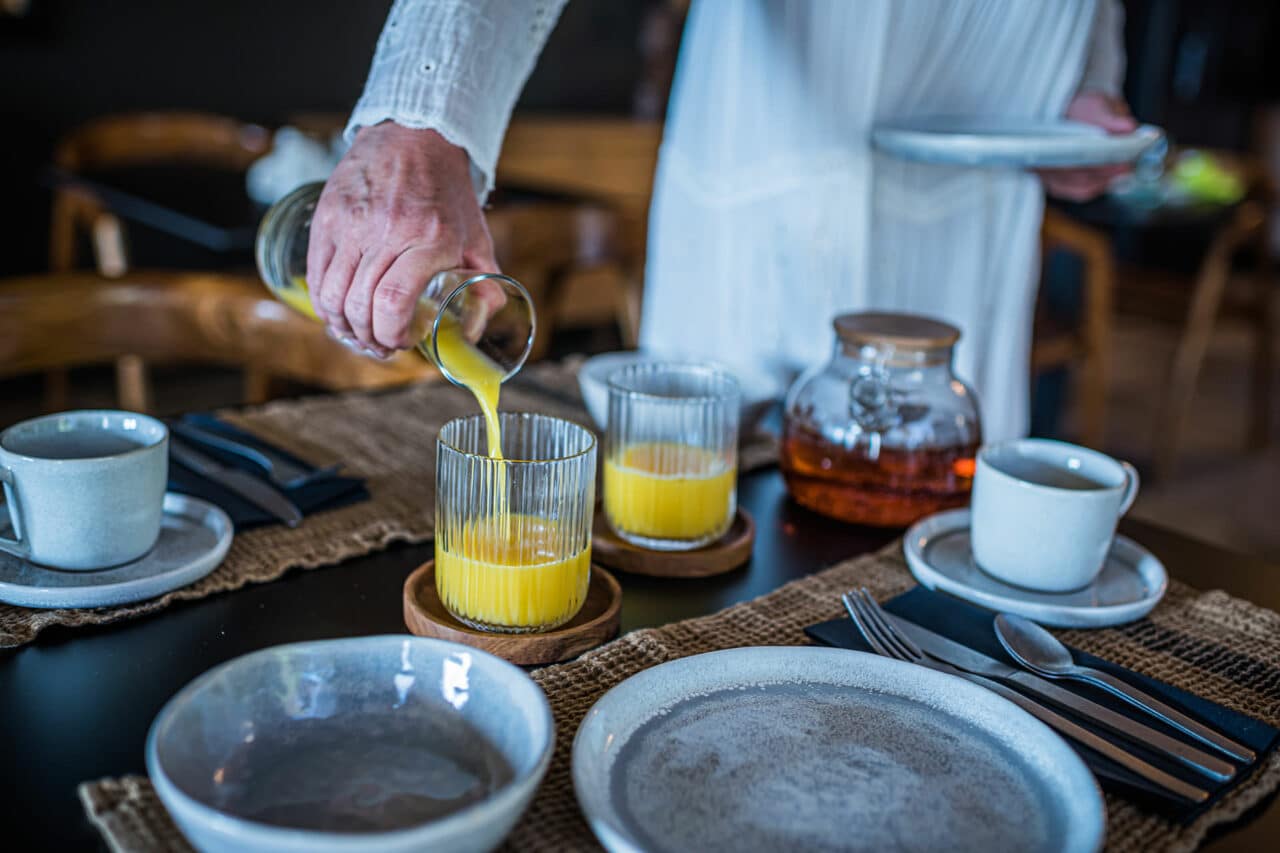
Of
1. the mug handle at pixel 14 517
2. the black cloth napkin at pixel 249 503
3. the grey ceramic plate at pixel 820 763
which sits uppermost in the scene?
the mug handle at pixel 14 517

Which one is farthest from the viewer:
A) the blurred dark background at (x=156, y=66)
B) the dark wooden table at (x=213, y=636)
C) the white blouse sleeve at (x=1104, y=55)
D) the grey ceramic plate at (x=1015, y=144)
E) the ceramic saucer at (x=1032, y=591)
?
the blurred dark background at (x=156, y=66)

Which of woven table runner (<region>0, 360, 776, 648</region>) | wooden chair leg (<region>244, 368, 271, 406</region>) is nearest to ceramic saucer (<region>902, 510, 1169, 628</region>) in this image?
woven table runner (<region>0, 360, 776, 648</region>)

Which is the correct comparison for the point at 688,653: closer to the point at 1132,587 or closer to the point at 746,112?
the point at 1132,587

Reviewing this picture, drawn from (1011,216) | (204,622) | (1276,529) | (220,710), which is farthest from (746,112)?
(1276,529)

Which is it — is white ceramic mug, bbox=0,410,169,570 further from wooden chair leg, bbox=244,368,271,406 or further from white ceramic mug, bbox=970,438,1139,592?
wooden chair leg, bbox=244,368,271,406

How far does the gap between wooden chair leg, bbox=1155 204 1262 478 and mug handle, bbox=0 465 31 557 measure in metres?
3.32

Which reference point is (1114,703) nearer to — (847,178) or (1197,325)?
(847,178)

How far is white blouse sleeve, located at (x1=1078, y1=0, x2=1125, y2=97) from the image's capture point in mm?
1438

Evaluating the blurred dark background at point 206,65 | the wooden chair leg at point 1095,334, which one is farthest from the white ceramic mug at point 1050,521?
the blurred dark background at point 206,65

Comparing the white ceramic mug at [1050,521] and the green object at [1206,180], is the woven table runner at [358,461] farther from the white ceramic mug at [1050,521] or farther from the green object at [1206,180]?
the green object at [1206,180]

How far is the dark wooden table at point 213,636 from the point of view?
585 millimetres

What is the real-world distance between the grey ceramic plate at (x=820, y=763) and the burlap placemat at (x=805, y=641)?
3 centimetres

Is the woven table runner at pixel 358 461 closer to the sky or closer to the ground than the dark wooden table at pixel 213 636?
closer to the sky

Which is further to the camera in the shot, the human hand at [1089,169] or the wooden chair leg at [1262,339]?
the wooden chair leg at [1262,339]
